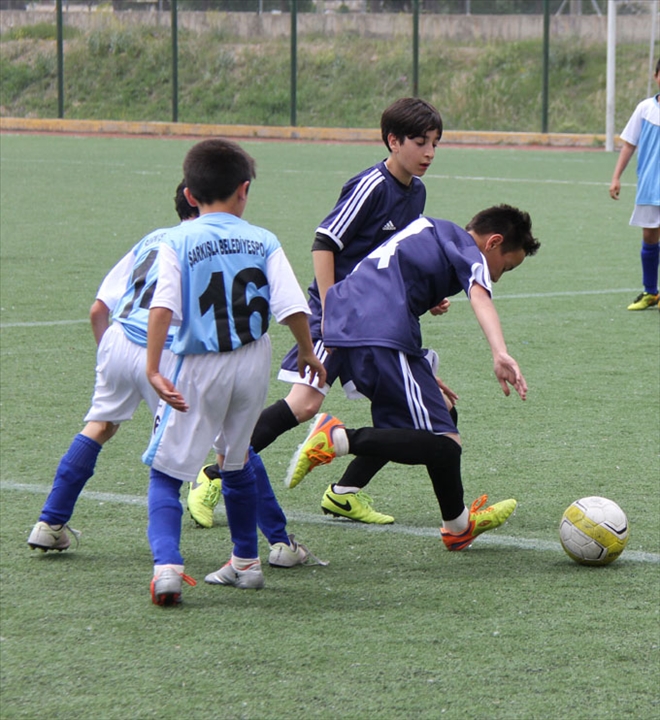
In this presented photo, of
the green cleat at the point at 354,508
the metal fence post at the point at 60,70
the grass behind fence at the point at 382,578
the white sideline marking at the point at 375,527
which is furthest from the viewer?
the metal fence post at the point at 60,70

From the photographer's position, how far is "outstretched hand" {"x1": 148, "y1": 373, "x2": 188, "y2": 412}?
135 inches

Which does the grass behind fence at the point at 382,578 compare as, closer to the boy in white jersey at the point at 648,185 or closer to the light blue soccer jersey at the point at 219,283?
the boy in white jersey at the point at 648,185

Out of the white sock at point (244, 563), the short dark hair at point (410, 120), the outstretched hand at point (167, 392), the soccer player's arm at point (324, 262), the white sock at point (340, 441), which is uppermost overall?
the short dark hair at point (410, 120)

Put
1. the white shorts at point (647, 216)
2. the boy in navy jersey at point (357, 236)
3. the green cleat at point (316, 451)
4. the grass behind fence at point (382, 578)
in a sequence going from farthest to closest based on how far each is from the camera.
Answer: the white shorts at point (647, 216) → the boy in navy jersey at point (357, 236) → the green cleat at point (316, 451) → the grass behind fence at point (382, 578)

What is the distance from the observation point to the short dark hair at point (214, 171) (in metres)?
3.59

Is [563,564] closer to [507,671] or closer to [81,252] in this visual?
[507,671]

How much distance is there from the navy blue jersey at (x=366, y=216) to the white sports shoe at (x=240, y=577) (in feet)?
3.22

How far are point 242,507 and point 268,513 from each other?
0.90ft

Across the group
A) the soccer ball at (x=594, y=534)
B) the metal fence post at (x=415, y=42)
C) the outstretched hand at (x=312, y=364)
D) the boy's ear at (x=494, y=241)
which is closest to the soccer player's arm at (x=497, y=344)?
the boy's ear at (x=494, y=241)

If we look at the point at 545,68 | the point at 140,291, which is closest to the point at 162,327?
the point at 140,291

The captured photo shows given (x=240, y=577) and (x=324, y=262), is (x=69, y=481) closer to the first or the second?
(x=240, y=577)

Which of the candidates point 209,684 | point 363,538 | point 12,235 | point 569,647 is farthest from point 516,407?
point 12,235

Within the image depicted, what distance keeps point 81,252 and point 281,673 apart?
333 inches

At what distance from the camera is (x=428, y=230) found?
160 inches
